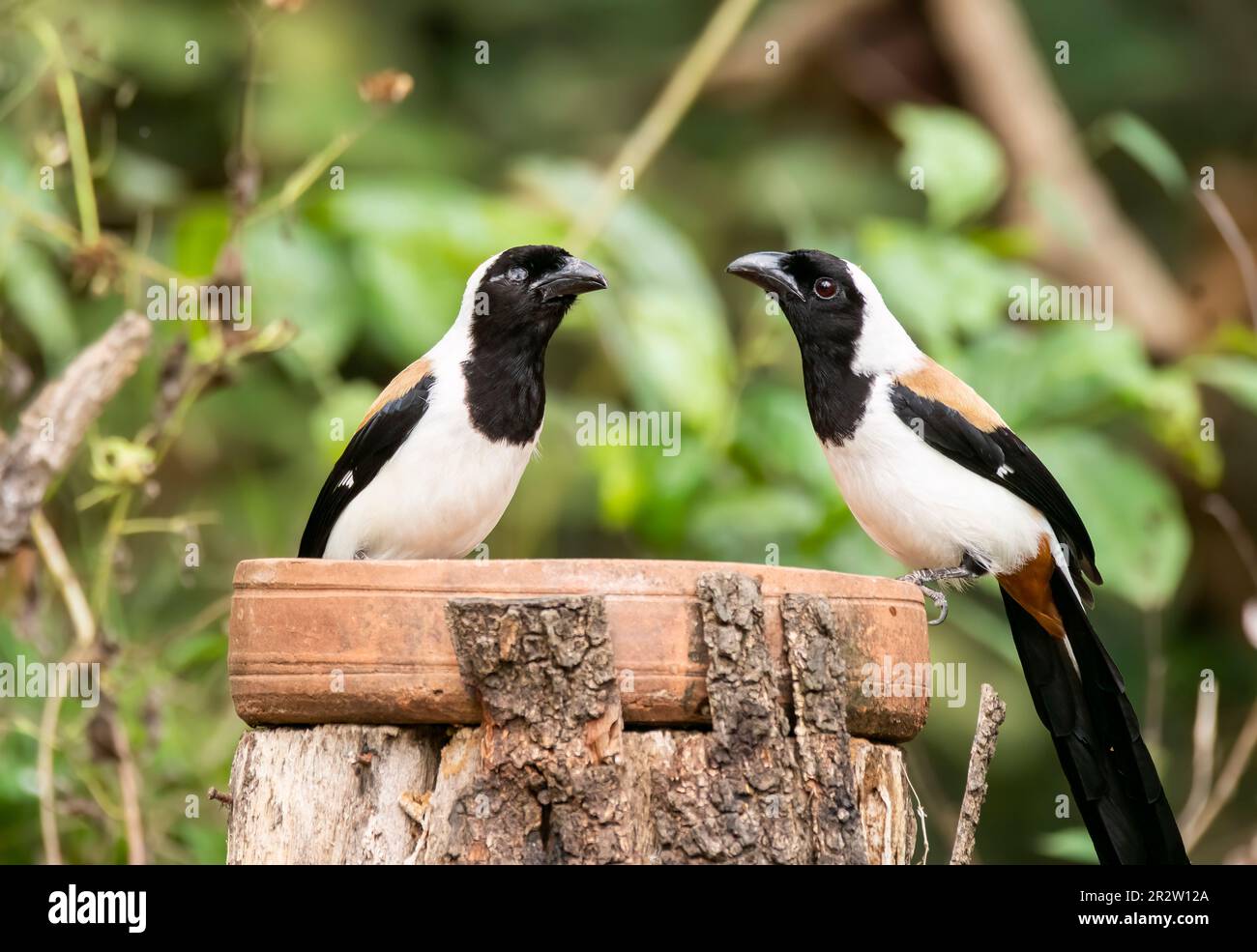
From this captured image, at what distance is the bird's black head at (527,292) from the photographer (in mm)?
3717

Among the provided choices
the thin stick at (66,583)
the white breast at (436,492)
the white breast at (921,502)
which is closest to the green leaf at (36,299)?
the thin stick at (66,583)

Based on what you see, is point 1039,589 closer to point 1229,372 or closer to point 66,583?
point 1229,372

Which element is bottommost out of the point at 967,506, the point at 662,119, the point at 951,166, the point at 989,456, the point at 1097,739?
the point at 1097,739

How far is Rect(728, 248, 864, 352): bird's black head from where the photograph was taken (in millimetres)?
3982

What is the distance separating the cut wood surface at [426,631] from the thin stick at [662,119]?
2.63m

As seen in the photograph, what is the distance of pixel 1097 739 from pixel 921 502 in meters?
0.74

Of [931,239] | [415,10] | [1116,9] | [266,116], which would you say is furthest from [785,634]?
[1116,9]

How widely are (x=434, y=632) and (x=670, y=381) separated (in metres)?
2.39

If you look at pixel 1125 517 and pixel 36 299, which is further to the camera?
pixel 36 299

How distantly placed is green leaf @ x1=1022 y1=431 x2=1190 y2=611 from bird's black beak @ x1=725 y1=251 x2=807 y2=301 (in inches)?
A: 51.5

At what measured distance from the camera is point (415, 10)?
25.1 feet

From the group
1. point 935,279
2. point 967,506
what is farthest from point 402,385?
point 935,279

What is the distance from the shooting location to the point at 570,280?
3678mm

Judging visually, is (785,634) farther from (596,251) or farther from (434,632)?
(596,251)
